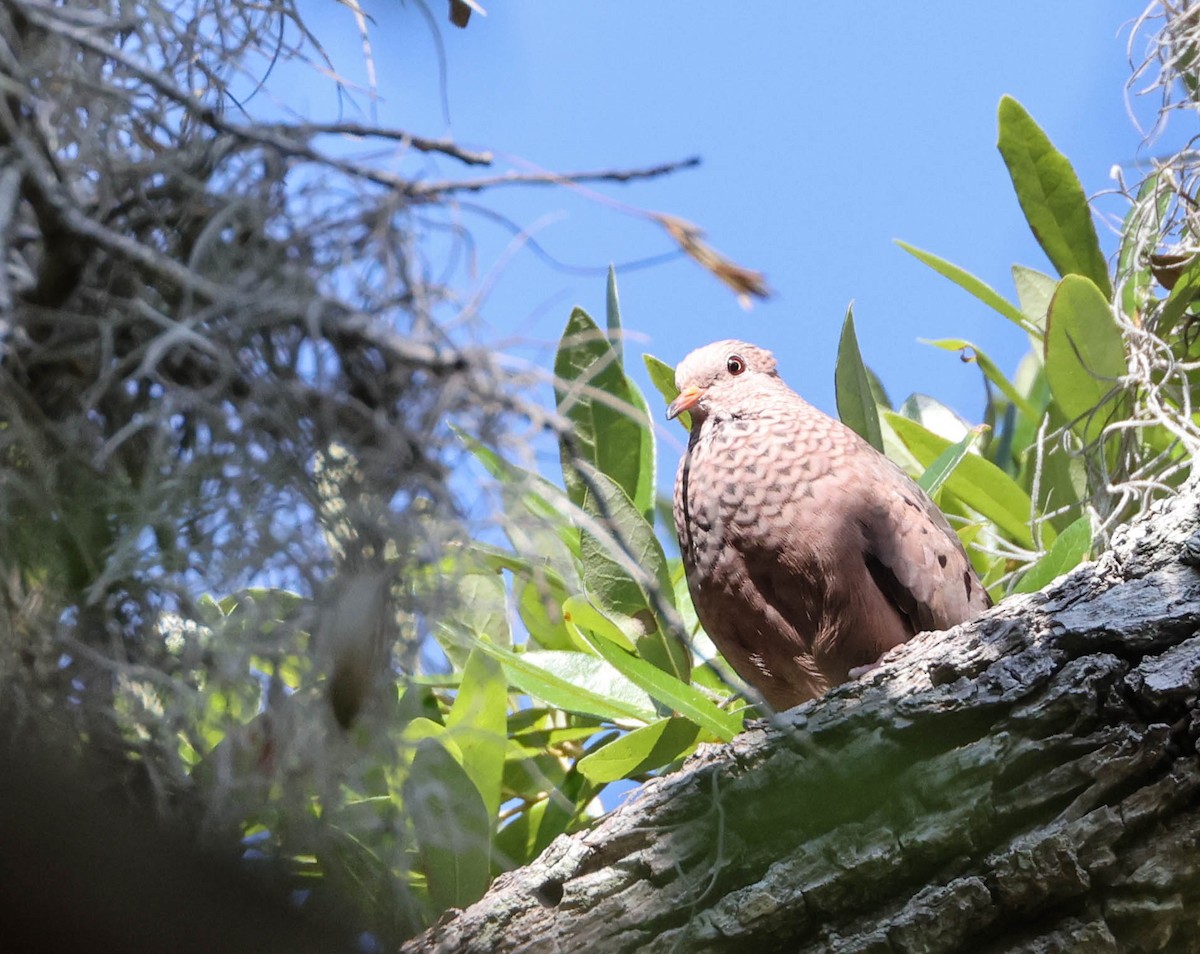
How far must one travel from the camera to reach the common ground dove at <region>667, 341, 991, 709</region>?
2121 millimetres

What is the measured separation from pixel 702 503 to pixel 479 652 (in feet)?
2.58

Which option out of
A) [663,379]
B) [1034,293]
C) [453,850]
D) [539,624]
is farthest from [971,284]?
[453,850]

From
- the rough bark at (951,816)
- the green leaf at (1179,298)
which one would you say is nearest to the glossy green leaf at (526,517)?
the rough bark at (951,816)

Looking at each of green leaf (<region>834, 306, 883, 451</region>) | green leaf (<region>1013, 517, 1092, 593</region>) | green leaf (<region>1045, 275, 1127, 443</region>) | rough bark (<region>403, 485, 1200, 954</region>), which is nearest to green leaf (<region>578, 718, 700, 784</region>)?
rough bark (<region>403, 485, 1200, 954</region>)

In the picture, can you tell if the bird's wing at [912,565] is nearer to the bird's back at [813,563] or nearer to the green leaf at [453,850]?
the bird's back at [813,563]

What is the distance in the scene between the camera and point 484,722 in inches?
72.0

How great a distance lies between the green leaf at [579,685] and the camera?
2.01 meters

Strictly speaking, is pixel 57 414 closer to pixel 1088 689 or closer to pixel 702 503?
pixel 1088 689

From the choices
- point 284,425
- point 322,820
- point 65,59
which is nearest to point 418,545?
point 284,425

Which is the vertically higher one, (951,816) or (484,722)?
(484,722)

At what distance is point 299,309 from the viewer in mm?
977

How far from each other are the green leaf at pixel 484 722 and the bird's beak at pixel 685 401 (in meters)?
→ 0.86

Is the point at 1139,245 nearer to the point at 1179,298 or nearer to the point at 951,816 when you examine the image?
the point at 1179,298

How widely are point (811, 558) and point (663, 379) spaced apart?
0.76 meters
